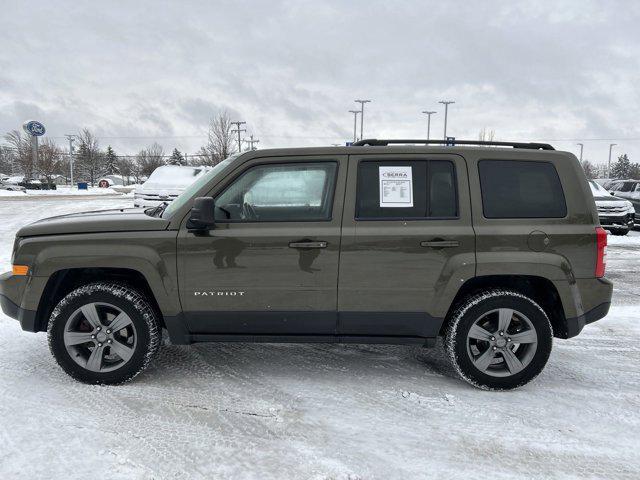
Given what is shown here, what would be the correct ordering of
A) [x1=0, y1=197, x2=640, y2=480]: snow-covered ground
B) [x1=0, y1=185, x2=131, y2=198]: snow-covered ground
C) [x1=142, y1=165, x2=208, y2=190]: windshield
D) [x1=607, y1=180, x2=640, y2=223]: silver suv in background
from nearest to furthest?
[x1=0, y1=197, x2=640, y2=480]: snow-covered ground, [x1=142, y1=165, x2=208, y2=190]: windshield, [x1=607, y1=180, x2=640, y2=223]: silver suv in background, [x1=0, y1=185, x2=131, y2=198]: snow-covered ground

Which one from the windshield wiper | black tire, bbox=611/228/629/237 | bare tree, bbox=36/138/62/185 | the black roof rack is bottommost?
black tire, bbox=611/228/629/237

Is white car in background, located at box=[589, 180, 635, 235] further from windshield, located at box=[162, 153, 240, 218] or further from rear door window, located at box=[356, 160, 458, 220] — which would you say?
windshield, located at box=[162, 153, 240, 218]

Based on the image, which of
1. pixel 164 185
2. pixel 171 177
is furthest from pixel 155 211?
pixel 171 177

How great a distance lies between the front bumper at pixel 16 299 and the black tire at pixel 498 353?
3.17m

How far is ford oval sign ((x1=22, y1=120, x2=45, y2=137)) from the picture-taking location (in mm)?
55469

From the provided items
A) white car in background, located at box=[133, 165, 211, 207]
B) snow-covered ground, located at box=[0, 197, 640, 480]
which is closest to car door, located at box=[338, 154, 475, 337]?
snow-covered ground, located at box=[0, 197, 640, 480]

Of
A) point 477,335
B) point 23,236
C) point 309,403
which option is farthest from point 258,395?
point 23,236

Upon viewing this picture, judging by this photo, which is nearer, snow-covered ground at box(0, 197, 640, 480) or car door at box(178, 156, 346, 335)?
snow-covered ground at box(0, 197, 640, 480)

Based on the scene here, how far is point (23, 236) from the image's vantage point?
3.55m

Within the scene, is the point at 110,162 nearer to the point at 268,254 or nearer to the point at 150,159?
the point at 150,159

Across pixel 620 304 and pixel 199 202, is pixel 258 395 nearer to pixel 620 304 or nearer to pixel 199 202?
pixel 199 202

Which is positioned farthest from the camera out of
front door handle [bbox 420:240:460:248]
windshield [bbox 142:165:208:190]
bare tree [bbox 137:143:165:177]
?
bare tree [bbox 137:143:165:177]

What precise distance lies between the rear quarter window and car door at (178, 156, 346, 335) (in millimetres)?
1100

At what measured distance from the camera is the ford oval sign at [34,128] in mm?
55469
